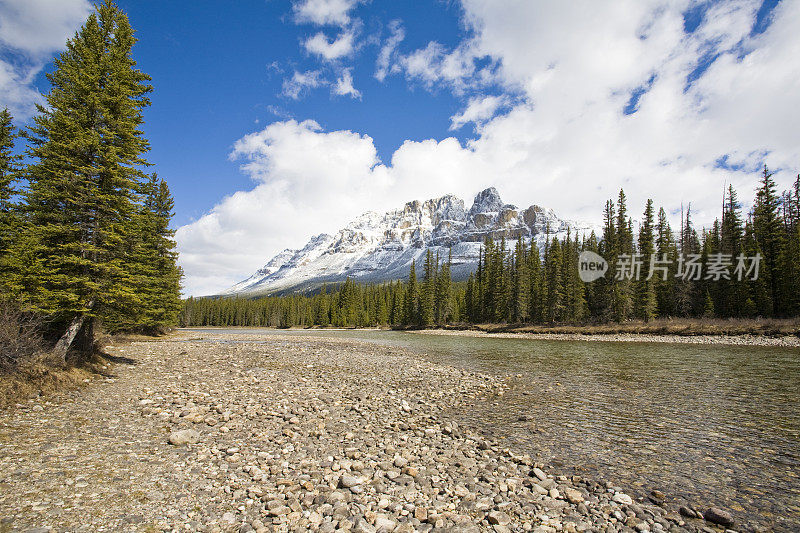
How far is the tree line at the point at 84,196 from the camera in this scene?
13289 mm

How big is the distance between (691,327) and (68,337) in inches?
2300

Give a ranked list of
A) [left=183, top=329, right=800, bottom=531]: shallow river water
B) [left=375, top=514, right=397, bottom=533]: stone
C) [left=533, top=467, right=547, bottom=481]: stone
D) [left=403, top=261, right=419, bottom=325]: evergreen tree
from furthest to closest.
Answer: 1. [left=403, top=261, right=419, bottom=325]: evergreen tree
2. [left=533, top=467, right=547, bottom=481]: stone
3. [left=183, top=329, right=800, bottom=531]: shallow river water
4. [left=375, top=514, right=397, bottom=533]: stone

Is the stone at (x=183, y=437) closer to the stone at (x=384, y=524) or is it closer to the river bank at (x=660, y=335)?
the stone at (x=384, y=524)

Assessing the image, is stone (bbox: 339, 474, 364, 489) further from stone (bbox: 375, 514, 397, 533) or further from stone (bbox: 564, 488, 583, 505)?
stone (bbox: 564, 488, 583, 505)

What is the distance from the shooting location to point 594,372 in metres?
20.0

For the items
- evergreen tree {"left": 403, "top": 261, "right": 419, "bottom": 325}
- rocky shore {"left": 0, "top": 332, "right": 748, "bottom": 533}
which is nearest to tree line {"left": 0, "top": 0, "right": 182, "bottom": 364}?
rocky shore {"left": 0, "top": 332, "right": 748, "bottom": 533}

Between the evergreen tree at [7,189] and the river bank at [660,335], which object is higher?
the evergreen tree at [7,189]

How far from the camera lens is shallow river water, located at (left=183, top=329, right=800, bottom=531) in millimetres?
6875

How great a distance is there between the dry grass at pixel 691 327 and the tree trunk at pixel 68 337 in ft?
184

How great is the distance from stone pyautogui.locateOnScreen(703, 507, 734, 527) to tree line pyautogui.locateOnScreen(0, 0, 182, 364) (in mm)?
18801

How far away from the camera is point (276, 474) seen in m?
6.87

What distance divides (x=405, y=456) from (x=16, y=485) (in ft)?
22.2

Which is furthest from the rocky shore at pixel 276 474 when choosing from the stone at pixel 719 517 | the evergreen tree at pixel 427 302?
the evergreen tree at pixel 427 302

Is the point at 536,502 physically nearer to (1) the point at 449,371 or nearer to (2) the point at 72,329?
(1) the point at 449,371
